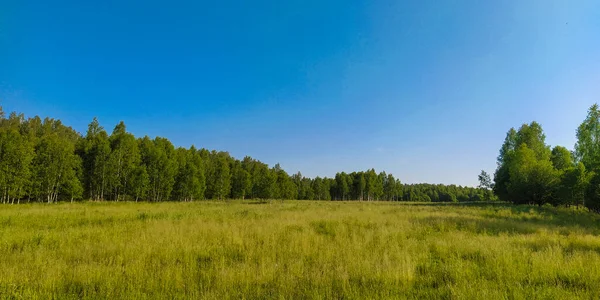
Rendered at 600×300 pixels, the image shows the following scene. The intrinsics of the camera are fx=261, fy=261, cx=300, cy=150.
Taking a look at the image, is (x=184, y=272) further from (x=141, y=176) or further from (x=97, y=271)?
(x=141, y=176)

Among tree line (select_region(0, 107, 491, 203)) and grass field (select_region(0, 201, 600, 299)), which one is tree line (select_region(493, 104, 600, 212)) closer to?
grass field (select_region(0, 201, 600, 299))

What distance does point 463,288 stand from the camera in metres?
4.68

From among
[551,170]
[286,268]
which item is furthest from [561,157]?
[286,268]

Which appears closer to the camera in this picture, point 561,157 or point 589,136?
point 589,136

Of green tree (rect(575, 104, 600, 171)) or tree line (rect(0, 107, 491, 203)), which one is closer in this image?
green tree (rect(575, 104, 600, 171))

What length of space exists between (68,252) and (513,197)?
187 ft

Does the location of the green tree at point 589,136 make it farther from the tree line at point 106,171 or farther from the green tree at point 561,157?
the tree line at point 106,171

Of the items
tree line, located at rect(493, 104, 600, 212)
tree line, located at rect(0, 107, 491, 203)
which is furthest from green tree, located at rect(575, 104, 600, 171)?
tree line, located at rect(0, 107, 491, 203)

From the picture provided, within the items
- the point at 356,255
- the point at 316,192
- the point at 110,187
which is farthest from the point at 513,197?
the point at 110,187

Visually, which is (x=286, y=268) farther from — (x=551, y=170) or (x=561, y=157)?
(x=561, y=157)

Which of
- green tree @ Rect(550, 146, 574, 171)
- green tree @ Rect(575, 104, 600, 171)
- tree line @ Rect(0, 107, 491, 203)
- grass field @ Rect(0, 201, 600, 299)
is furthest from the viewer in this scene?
green tree @ Rect(550, 146, 574, 171)

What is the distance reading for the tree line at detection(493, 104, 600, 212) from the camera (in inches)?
1210

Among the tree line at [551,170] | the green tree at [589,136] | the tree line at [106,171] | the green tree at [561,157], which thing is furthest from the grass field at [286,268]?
the green tree at [561,157]

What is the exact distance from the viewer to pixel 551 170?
→ 37.6 metres
